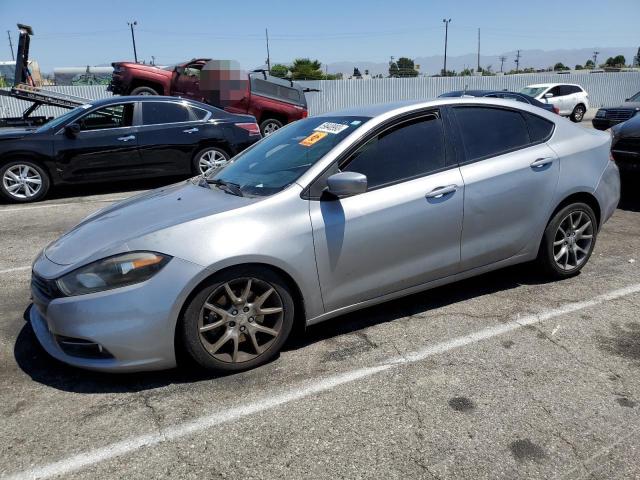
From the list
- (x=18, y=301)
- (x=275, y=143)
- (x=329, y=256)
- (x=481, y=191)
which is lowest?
(x=18, y=301)

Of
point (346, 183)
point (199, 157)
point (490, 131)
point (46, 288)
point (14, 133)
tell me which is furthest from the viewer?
point (199, 157)

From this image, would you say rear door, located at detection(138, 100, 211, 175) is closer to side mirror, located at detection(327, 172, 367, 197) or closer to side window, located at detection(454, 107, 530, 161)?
side window, located at detection(454, 107, 530, 161)

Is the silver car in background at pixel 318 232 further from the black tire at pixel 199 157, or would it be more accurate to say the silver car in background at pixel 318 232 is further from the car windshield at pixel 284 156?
the black tire at pixel 199 157

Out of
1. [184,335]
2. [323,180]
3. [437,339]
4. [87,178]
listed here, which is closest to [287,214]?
[323,180]

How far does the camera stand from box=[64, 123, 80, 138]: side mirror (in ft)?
26.9

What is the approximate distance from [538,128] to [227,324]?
2.88 metres

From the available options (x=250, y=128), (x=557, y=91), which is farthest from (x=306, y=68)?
(x=250, y=128)

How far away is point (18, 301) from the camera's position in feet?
14.2

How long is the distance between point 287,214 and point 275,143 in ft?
3.57

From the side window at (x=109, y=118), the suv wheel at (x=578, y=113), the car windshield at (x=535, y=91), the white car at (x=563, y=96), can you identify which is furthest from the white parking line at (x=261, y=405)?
the suv wheel at (x=578, y=113)

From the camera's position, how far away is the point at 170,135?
878 cm

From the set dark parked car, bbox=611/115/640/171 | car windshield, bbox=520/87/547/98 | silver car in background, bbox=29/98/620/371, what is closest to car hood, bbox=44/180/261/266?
silver car in background, bbox=29/98/620/371

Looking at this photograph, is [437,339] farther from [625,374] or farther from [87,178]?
[87,178]

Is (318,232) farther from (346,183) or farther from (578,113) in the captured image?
(578,113)
